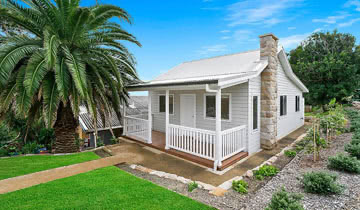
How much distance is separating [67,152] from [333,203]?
8.73m

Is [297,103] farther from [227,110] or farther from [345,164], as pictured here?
[345,164]

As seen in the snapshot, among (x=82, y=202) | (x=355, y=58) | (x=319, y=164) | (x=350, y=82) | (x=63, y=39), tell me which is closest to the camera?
(x=82, y=202)

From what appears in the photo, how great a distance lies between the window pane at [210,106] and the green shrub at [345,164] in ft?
14.3

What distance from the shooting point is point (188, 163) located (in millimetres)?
6352

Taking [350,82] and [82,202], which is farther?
[350,82]

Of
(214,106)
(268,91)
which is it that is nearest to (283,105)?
(268,91)

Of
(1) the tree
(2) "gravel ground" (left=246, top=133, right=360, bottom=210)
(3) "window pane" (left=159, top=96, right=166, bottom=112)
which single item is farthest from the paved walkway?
(1) the tree

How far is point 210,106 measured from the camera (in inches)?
325

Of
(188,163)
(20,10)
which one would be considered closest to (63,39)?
(20,10)

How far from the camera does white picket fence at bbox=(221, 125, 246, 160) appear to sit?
6.12 meters

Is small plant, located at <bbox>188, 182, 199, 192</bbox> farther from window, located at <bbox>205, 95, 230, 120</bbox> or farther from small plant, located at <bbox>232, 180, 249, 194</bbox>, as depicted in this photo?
window, located at <bbox>205, 95, 230, 120</bbox>

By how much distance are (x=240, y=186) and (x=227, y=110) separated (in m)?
3.81

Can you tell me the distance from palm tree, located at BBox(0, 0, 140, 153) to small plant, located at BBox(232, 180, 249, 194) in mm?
4980

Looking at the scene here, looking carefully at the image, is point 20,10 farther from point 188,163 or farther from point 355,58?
point 355,58
